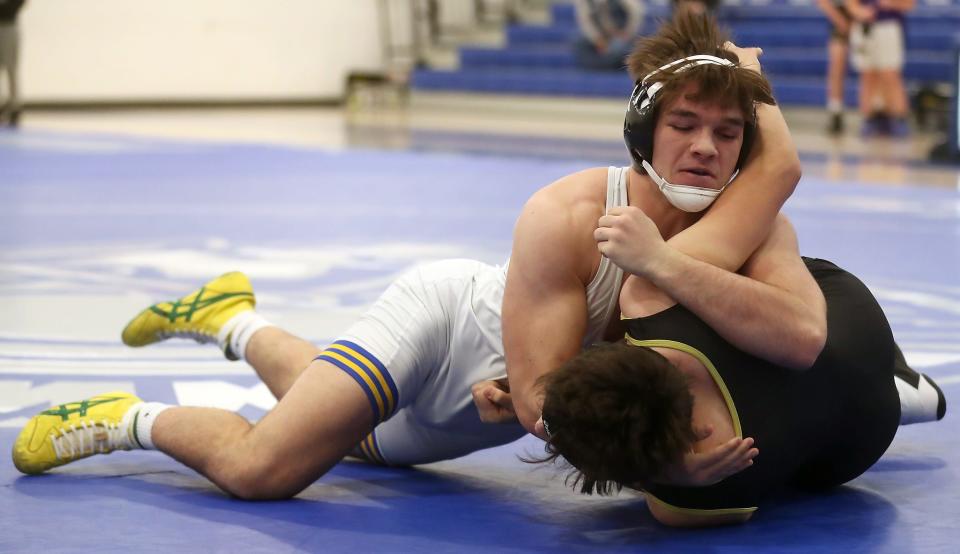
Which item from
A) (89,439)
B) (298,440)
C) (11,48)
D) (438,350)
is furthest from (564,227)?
(11,48)

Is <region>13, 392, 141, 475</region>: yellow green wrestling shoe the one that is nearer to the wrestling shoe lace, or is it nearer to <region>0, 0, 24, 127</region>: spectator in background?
the wrestling shoe lace

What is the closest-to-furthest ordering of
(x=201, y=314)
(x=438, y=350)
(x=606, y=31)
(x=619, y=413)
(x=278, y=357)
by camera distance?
(x=619, y=413) → (x=438, y=350) → (x=278, y=357) → (x=201, y=314) → (x=606, y=31)

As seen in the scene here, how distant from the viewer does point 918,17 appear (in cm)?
1469

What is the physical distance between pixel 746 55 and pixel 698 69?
1.03ft

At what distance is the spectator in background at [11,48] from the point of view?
13312 mm

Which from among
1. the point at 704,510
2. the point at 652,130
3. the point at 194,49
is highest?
the point at 652,130

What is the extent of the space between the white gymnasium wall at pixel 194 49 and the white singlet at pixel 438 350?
15.3 meters

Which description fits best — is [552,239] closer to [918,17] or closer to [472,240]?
[472,240]

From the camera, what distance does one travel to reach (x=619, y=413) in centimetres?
230

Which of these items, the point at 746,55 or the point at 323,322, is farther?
the point at 323,322

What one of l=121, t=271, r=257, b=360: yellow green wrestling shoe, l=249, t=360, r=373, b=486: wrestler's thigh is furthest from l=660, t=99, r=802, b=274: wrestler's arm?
l=121, t=271, r=257, b=360: yellow green wrestling shoe

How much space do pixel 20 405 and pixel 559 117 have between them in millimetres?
12146

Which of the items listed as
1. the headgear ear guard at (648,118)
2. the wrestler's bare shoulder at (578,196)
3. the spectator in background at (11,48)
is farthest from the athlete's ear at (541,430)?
the spectator in background at (11,48)

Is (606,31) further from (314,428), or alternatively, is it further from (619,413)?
(619,413)
